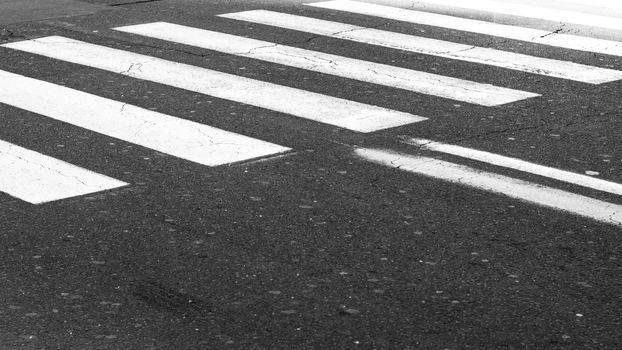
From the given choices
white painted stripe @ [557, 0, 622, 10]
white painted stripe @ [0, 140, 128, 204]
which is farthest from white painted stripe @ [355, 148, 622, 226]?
white painted stripe @ [557, 0, 622, 10]

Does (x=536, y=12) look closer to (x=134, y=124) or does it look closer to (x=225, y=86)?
(x=225, y=86)

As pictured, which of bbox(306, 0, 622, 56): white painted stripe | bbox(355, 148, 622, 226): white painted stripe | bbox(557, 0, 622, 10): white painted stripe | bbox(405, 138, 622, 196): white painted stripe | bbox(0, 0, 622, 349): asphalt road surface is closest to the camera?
bbox(0, 0, 622, 349): asphalt road surface

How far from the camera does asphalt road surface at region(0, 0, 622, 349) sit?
541cm

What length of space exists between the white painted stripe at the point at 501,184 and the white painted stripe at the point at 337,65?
156cm

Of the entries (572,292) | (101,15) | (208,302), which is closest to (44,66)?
(101,15)

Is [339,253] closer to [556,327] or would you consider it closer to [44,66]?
[556,327]

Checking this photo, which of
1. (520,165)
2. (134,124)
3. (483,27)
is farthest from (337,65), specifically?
(520,165)

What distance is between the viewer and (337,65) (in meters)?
10.3

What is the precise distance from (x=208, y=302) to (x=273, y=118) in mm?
3243

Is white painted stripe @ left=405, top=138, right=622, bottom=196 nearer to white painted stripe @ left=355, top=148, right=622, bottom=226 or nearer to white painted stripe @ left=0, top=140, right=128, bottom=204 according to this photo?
white painted stripe @ left=355, top=148, right=622, bottom=226

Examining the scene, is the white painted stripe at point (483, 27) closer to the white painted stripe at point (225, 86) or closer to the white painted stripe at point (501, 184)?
the white painted stripe at point (225, 86)

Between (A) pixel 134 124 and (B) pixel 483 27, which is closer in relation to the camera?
(A) pixel 134 124

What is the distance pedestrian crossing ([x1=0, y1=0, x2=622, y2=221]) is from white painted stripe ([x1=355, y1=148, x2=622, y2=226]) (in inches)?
0.9

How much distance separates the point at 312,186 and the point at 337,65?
3.27 meters
